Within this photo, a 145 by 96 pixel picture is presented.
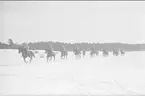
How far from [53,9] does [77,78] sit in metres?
3.09

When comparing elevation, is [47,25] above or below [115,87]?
above

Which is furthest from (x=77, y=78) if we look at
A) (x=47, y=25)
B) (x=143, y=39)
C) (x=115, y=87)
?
(x=143, y=39)

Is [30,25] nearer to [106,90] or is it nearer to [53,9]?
[53,9]

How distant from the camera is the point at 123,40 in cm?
936

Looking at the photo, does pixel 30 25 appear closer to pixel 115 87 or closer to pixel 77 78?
pixel 77 78

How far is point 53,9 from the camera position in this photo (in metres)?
8.55

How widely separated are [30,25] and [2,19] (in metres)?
1.17

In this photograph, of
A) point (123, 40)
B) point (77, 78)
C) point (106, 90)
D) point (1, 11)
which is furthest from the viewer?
point (123, 40)

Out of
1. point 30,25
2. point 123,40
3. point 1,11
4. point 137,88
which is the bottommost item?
point 137,88

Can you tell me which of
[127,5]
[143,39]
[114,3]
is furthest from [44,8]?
[143,39]

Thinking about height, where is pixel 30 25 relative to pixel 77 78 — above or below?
above

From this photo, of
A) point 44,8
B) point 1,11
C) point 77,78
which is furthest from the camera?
point 44,8

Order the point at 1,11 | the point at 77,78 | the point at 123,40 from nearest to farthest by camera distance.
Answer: the point at 77,78 → the point at 1,11 → the point at 123,40

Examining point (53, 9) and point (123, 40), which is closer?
point (53, 9)
